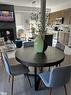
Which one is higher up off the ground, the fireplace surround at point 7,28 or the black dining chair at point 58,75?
the fireplace surround at point 7,28

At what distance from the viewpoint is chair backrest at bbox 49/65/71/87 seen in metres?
1.56

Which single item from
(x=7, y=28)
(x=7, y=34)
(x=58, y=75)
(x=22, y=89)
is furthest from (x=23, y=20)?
(x=58, y=75)

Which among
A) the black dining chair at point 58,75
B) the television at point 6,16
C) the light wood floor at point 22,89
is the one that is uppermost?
the television at point 6,16

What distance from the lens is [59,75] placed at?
1618mm

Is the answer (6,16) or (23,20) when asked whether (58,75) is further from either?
(23,20)

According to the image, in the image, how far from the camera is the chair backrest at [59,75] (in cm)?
156

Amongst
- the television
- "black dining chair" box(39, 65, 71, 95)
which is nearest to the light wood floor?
"black dining chair" box(39, 65, 71, 95)

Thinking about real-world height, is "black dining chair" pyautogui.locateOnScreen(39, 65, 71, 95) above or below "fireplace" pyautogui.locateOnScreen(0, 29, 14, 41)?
below

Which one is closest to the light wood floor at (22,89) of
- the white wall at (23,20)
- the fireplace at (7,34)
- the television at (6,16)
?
the fireplace at (7,34)

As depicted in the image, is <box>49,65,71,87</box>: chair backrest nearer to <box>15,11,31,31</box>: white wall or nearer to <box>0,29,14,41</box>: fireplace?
<box>0,29,14,41</box>: fireplace

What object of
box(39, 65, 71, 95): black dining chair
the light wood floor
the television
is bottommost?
the light wood floor

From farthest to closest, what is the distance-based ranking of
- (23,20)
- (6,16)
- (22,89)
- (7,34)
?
1. (23,20)
2. (7,34)
3. (6,16)
4. (22,89)

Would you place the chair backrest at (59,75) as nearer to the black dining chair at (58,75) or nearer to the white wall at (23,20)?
the black dining chair at (58,75)

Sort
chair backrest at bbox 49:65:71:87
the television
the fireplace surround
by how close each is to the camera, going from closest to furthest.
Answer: chair backrest at bbox 49:65:71:87 → the television → the fireplace surround
